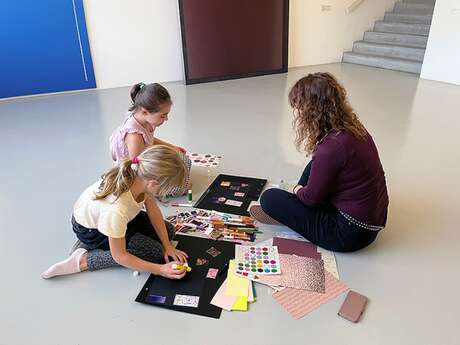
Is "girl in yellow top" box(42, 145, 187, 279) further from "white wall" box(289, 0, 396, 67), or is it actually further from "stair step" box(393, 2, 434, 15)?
"stair step" box(393, 2, 434, 15)

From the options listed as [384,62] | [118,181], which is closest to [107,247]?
[118,181]

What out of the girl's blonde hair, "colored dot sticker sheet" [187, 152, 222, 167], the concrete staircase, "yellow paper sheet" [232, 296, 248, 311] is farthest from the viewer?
the concrete staircase

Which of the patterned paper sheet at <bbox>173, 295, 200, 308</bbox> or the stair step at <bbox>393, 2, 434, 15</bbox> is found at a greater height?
the stair step at <bbox>393, 2, 434, 15</bbox>

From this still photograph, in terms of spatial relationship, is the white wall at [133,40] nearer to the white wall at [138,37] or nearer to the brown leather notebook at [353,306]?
the white wall at [138,37]

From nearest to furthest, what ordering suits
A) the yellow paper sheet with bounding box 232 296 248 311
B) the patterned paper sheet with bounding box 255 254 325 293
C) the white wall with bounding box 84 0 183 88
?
the yellow paper sheet with bounding box 232 296 248 311 < the patterned paper sheet with bounding box 255 254 325 293 < the white wall with bounding box 84 0 183 88

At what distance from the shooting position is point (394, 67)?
226 inches

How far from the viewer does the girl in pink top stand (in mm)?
2001

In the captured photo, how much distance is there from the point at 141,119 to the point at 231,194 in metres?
0.73

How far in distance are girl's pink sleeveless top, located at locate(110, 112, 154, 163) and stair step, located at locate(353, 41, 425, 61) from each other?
198 inches

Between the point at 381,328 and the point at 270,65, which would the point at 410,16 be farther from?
the point at 381,328

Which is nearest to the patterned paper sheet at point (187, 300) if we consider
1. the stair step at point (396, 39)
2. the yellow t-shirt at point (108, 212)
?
the yellow t-shirt at point (108, 212)

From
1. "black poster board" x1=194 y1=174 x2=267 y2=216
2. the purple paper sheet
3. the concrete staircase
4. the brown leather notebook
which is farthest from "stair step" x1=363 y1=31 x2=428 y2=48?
the brown leather notebook

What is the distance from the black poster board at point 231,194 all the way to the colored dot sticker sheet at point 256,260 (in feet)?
1.12

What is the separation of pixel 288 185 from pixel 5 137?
2570mm
